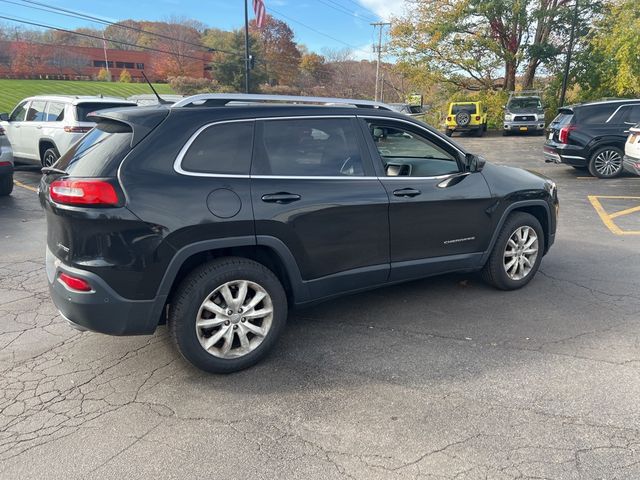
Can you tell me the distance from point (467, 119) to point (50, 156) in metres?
22.7

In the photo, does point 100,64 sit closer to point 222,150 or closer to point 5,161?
point 5,161

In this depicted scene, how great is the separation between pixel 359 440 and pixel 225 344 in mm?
1109

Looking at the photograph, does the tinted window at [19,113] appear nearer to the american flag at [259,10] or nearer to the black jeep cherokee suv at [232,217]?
the black jeep cherokee suv at [232,217]

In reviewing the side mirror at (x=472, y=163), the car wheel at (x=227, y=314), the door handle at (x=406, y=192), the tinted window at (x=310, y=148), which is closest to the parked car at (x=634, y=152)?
the side mirror at (x=472, y=163)

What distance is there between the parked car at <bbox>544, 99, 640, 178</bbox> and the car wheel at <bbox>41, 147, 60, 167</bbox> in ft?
37.8

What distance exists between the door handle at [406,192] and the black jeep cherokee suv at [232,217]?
0.04 feet

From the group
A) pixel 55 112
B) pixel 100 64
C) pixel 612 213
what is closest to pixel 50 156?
pixel 55 112

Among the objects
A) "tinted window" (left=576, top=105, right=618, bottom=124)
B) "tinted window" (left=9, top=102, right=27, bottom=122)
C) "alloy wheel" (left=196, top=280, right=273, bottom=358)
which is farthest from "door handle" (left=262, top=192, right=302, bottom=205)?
"tinted window" (left=576, top=105, right=618, bottom=124)

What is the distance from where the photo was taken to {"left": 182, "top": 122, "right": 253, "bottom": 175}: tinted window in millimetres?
3164

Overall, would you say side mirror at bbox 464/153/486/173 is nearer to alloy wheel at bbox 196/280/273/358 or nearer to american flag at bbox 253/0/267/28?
alloy wheel at bbox 196/280/273/358

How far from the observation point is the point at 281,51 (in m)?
79.6

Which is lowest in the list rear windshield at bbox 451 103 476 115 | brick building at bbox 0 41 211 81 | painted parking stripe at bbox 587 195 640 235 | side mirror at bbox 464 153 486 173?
painted parking stripe at bbox 587 195 640 235

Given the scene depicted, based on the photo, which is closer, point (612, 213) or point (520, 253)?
point (520, 253)

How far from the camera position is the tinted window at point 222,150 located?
10.4 ft
